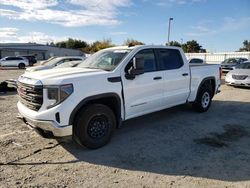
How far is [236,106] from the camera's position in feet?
30.4

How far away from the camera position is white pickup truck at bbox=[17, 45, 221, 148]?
474 cm

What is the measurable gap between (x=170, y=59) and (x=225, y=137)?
2253mm

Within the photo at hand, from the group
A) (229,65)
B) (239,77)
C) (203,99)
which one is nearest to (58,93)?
(203,99)

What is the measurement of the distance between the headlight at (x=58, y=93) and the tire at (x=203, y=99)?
4.46 m

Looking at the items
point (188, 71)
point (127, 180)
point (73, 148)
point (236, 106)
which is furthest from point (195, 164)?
point (236, 106)

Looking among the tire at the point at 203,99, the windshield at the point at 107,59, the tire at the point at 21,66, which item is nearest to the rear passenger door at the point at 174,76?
the tire at the point at 203,99

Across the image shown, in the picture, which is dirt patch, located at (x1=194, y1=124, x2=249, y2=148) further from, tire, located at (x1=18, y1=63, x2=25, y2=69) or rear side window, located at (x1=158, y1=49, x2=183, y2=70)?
tire, located at (x1=18, y1=63, x2=25, y2=69)

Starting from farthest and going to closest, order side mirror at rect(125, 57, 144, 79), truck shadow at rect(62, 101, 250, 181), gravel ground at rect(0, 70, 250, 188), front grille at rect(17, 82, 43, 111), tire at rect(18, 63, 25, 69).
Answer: tire at rect(18, 63, 25, 69), side mirror at rect(125, 57, 144, 79), front grille at rect(17, 82, 43, 111), truck shadow at rect(62, 101, 250, 181), gravel ground at rect(0, 70, 250, 188)

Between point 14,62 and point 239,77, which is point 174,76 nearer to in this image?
point 239,77

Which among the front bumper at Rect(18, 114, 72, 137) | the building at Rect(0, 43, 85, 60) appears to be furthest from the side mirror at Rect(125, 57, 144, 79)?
the building at Rect(0, 43, 85, 60)

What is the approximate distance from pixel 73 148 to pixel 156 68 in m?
2.54

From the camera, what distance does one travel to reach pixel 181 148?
5305mm

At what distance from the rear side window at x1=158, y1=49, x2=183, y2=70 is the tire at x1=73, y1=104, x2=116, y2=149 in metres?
2.03

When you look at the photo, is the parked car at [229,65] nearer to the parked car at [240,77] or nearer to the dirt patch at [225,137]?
the parked car at [240,77]
